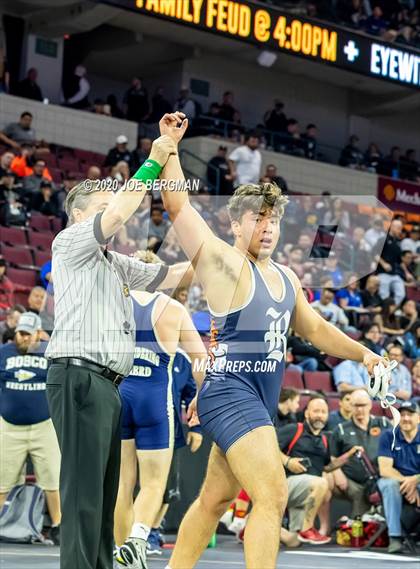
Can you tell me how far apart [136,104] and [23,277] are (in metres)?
8.56

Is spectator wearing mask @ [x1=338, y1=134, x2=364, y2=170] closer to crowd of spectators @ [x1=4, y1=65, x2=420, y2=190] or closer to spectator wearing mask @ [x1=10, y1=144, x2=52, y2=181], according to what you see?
crowd of spectators @ [x1=4, y1=65, x2=420, y2=190]

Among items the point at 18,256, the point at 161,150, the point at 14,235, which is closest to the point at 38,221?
the point at 14,235

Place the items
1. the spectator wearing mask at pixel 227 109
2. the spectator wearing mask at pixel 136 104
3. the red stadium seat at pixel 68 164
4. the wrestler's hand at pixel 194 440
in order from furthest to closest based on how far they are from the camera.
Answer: the spectator wearing mask at pixel 227 109 < the spectator wearing mask at pixel 136 104 < the red stadium seat at pixel 68 164 < the wrestler's hand at pixel 194 440

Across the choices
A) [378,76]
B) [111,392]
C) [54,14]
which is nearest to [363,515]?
[111,392]

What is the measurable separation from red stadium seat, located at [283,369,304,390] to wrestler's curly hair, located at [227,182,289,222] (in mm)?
7690

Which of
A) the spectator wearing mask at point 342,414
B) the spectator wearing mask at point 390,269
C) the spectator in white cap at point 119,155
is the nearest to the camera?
the spectator wearing mask at point 342,414

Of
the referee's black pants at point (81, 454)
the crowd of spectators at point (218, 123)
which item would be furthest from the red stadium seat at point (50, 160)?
the referee's black pants at point (81, 454)

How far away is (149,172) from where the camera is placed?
5.03 meters

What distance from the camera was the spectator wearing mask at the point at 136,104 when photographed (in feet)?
71.7

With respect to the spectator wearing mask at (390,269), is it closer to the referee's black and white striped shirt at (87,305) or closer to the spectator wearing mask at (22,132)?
the spectator wearing mask at (22,132)

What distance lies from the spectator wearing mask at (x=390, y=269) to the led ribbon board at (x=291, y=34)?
3040 mm

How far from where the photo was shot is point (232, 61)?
25.4 meters

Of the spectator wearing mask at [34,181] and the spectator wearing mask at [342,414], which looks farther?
the spectator wearing mask at [34,181]

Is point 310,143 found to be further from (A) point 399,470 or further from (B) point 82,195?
(B) point 82,195
